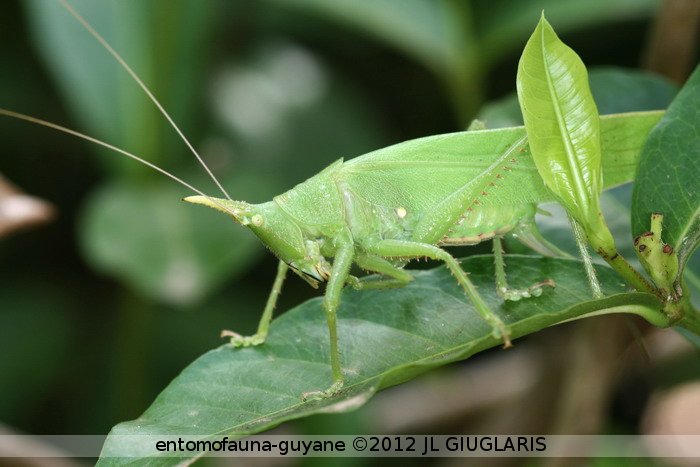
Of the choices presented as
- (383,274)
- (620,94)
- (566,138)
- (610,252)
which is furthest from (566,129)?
(620,94)

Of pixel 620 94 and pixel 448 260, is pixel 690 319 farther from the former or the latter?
pixel 620 94

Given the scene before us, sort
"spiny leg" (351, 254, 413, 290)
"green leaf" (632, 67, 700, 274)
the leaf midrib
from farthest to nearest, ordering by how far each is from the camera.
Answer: "spiny leg" (351, 254, 413, 290) → "green leaf" (632, 67, 700, 274) → the leaf midrib

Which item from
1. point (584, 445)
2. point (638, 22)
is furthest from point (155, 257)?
point (638, 22)

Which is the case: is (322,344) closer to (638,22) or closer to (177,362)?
(177,362)

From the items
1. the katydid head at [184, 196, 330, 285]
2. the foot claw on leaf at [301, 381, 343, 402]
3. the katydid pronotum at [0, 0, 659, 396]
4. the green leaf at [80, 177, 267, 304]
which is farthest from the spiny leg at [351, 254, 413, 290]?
the green leaf at [80, 177, 267, 304]

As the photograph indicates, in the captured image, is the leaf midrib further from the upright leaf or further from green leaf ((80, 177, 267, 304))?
green leaf ((80, 177, 267, 304))

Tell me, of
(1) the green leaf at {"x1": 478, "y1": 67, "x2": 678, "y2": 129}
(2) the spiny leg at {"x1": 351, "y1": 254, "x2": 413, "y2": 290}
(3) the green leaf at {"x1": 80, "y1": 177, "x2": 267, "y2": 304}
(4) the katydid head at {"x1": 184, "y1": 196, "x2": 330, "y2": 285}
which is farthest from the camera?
(3) the green leaf at {"x1": 80, "y1": 177, "x2": 267, "y2": 304}

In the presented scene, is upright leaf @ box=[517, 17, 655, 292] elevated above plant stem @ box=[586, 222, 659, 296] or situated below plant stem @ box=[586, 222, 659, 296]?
above
